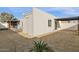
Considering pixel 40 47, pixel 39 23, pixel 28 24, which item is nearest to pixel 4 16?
pixel 28 24

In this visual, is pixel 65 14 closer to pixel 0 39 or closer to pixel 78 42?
pixel 78 42

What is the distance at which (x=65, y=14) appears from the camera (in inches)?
312

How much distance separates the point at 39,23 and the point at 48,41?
0.42m

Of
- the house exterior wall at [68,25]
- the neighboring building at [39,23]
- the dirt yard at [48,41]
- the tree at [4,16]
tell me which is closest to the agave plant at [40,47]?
the dirt yard at [48,41]

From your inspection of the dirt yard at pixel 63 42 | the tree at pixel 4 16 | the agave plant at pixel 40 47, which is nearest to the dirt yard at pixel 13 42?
the agave plant at pixel 40 47

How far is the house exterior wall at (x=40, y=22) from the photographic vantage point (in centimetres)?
793

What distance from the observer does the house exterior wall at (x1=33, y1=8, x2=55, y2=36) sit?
26.0ft

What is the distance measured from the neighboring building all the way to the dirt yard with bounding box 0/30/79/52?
147 mm

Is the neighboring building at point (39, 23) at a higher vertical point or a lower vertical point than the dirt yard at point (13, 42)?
higher

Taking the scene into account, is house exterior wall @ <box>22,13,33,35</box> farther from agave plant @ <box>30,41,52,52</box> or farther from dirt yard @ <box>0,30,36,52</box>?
agave plant @ <box>30,41,52,52</box>

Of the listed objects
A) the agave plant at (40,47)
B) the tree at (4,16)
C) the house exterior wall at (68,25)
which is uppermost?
the tree at (4,16)

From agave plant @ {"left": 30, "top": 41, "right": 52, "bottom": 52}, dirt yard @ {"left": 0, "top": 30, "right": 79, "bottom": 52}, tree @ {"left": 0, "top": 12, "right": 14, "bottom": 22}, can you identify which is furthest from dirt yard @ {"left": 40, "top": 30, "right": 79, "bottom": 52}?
tree @ {"left": 0, "top": 12, "right": 14, "bottom": 22}

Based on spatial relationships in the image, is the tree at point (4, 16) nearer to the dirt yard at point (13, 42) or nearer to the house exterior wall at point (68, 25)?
the dirt yard at point (13, 42)

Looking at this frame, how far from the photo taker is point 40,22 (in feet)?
26.0
